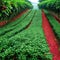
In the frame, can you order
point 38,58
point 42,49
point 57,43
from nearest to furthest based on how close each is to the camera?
point 38,58, point 42,49, point 57,43

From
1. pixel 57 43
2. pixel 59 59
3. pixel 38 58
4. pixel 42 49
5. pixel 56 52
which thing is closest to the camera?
pixel 38 58

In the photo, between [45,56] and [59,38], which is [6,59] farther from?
[59,38]

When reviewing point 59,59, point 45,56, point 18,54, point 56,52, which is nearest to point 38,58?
point 45,56

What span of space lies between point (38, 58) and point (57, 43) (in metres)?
6.71

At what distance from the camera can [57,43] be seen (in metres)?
12.6

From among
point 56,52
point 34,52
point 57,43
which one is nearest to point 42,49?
point 34,52

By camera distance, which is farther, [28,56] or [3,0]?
[3,0]

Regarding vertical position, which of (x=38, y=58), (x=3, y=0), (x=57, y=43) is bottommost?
(x=57, y=43)

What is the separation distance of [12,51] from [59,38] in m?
7.19

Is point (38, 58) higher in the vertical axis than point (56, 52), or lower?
higher

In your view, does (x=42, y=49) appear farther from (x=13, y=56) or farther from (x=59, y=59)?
(x=59, y=59)

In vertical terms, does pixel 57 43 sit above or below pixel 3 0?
below

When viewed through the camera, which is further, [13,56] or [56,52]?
[56,52]

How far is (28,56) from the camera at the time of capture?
6094 mm
